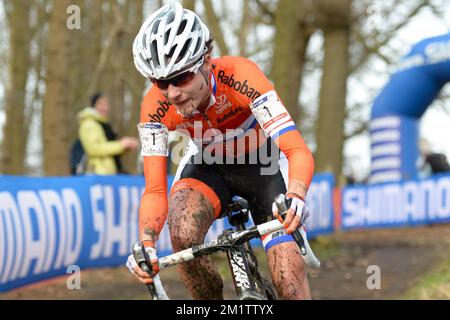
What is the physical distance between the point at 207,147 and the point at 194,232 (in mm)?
677

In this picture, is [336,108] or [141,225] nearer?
[141,225]

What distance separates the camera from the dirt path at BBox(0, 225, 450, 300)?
26.2 feet

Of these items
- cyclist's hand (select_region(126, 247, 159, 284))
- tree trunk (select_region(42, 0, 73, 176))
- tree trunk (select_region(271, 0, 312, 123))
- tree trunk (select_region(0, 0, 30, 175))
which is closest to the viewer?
cyclist's hand (select_region(126, 247, 159, 284))

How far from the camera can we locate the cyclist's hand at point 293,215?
3.36m

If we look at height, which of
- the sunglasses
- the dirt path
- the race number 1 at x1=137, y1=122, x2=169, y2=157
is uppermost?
the sunglasses

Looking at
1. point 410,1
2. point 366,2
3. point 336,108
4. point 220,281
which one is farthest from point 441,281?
point 410,1

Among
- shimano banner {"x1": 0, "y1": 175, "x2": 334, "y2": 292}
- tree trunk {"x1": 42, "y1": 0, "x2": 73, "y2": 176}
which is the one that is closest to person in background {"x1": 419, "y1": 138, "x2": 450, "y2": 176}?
shimano banner {"x1": 0, "y1": 175, "x2": 334, "y2": 292}

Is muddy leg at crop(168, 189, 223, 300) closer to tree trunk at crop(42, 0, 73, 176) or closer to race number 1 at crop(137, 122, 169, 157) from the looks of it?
race number 1 at crop(137, 122, 169, 157)

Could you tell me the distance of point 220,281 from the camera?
14.1 ft

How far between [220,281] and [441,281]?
4.06 m

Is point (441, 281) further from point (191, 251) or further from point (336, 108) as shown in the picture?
point (336, 108)

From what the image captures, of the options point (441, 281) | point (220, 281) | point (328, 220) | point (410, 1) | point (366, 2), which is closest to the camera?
point (220, 281)

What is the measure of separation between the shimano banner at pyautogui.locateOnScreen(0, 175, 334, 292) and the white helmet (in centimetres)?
360

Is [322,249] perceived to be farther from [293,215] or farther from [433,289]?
[293,215]
